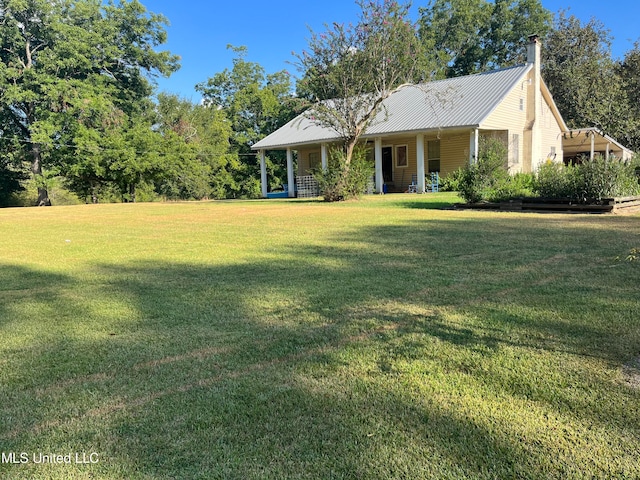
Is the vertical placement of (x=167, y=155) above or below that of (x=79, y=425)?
above

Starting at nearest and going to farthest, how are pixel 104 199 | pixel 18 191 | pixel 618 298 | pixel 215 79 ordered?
pixel 618 298, pixel 104 199, pixel 18 191, pixel 215 79

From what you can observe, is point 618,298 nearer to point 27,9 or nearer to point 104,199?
point 104,199

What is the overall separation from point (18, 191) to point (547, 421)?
3807cm

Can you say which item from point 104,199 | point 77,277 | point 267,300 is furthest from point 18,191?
point 267,300

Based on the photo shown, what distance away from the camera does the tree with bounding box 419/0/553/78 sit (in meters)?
36.5

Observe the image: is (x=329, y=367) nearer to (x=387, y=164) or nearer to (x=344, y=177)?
(x=344, y=177)

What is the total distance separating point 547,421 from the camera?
217 centimetres

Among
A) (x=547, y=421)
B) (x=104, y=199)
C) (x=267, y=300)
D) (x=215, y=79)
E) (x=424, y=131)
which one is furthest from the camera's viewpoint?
(x=215, y=79)

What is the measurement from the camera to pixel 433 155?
894 inches

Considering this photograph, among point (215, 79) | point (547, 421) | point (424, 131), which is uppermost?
point (215, 79)

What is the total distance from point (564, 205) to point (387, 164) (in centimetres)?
1372

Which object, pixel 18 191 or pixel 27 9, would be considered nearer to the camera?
pixel 27 9

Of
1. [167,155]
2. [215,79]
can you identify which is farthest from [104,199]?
[215,79]

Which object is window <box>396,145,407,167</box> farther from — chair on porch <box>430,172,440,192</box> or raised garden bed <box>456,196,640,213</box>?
raised garden bed <box>456,196,640,213</box>
